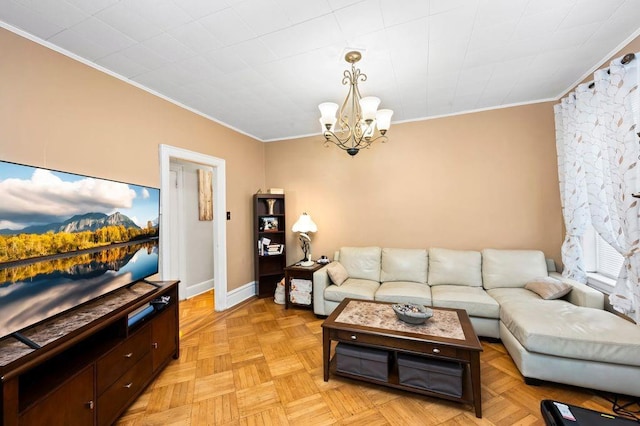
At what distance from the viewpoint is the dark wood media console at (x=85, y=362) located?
1.09 meters

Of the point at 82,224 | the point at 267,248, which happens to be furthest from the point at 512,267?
the point at 82,224

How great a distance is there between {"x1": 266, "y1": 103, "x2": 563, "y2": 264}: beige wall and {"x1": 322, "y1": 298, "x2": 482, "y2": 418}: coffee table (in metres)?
1.57

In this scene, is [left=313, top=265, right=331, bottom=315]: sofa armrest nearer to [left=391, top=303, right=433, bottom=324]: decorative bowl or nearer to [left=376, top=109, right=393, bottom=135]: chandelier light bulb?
[left=391, top=303, right=433, bottom=324]: decorative bowl

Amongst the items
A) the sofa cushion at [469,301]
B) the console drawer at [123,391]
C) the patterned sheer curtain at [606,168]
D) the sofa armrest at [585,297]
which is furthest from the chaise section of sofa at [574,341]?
the console drawer at [123,391]

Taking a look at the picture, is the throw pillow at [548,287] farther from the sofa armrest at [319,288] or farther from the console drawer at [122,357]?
the console drawer at [122,357]

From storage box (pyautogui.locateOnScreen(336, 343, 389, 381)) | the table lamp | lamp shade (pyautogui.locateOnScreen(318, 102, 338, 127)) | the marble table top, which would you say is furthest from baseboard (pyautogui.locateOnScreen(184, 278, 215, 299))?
lamp shade (pyautogui.locateOnScreen(318, 102, 338, 127))

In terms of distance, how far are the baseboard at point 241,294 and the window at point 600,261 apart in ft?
13.4

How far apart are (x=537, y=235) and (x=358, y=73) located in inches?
112

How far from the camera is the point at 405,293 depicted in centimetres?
278

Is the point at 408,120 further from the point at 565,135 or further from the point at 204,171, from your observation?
the point at 204,171

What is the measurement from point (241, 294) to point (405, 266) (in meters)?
2.40

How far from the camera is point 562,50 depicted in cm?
206

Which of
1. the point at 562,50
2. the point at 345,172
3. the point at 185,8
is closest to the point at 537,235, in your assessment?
the point at 562,50

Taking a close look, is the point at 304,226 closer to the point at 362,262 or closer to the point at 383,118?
the point at 362,262
